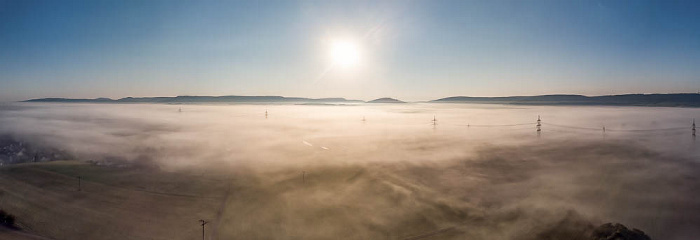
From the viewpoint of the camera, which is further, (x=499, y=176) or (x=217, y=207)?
(x=499, y=176)

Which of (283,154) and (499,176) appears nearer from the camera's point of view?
(499,176)

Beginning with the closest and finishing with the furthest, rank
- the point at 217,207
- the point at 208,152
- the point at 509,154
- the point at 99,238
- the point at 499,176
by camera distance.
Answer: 1. the point at 99,238
2. the point at 217,207
3. the point at 499,176
4. the point at 509,154
5. the point at 208,152

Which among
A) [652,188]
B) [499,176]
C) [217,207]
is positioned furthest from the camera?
[499,176]

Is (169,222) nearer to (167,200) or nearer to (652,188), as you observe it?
(167,200)

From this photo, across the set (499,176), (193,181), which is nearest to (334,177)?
(193,181)

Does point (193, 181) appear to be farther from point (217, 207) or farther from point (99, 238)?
point (99, 238)

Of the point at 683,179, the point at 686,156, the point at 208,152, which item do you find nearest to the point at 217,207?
the point at 208,152

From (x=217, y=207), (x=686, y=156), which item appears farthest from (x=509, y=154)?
(x=217, y=207)

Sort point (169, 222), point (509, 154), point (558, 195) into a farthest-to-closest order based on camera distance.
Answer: point (509, 154)
point (558, 195)
point (169, 222)

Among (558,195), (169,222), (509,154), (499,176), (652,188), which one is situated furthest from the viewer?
(509,154)
